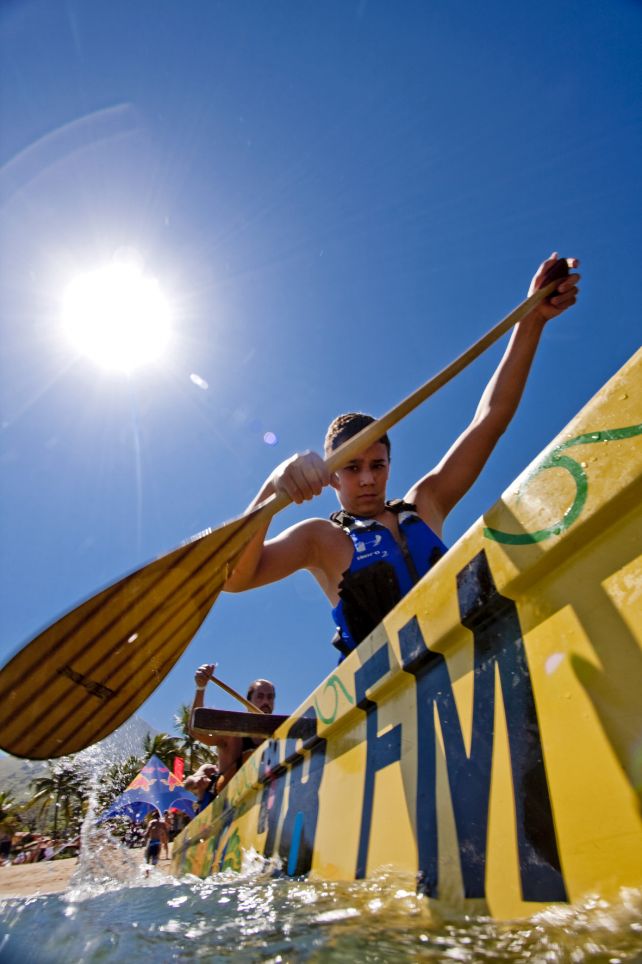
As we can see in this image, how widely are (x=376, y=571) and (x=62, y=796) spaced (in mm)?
36231

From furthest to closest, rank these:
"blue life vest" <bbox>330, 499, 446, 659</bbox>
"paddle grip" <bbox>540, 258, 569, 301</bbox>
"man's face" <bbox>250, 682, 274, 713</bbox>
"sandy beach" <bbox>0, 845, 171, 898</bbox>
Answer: "sandy beach" <bbox>0, 845, 171, 898</bbox>, "man's face" <bbox>250, 682, 274, 713</bbox>, "paddle grip" <bbox>540, 258, 569, 301</bbox>, "blue life vest" <bbox>330, 499, 446, 659</bbox>

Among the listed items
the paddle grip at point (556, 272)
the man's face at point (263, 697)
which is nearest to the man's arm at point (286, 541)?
the paddle grip at point (556, 272)

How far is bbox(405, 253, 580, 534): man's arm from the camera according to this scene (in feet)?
8.19

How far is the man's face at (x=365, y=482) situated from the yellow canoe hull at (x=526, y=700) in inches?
52.5

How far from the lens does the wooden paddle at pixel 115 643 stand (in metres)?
2.00

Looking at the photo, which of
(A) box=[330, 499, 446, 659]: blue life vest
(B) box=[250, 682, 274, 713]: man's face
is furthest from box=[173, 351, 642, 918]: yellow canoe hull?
(B) box=[250, 682, 274, 713]: man's face

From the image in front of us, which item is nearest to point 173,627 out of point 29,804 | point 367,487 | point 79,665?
point 79,665

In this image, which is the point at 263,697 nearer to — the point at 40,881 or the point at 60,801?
the point at 40,881

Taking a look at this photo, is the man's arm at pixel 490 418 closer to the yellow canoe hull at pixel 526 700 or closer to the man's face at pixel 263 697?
the yellow canoe hull at pixel 526 700

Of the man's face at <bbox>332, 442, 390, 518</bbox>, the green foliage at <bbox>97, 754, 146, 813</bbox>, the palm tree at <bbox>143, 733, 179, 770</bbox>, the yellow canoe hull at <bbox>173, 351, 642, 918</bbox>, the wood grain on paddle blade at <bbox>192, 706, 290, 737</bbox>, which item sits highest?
the palm tree at <bbox>143, 733, 179, 770</bbox>

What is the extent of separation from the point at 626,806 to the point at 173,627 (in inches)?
70.6

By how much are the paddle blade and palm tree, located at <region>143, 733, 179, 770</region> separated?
2850 cm

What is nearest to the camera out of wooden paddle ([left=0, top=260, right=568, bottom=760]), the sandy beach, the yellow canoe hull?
the yellow canoe hull

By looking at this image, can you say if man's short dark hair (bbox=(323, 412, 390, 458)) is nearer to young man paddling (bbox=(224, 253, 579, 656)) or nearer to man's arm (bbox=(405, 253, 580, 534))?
young man paddling (bbox=(224, 253, 579, 656))
